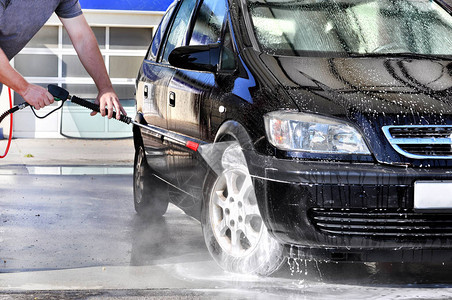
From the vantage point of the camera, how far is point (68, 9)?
4.69 m

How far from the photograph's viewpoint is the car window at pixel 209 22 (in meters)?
5.31

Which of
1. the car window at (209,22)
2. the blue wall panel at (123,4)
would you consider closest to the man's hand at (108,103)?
the car window at (209,22)

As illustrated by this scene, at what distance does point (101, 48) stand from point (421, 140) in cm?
1484

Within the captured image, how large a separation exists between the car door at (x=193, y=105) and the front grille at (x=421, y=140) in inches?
46.9

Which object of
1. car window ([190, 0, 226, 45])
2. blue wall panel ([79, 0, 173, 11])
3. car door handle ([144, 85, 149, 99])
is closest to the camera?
car window ([190, 0, 226, 45])

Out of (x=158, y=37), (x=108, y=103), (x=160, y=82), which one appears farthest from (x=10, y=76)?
(x=158, y=37)

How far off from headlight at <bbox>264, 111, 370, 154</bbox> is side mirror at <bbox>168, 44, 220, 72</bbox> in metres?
0.84

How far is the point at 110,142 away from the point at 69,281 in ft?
38.4

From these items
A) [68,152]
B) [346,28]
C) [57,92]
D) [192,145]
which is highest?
[346,28]

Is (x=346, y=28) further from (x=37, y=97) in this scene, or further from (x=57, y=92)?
(x=37, y=97)

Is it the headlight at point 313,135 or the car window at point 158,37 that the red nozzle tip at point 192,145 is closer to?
the headlight at point 313,135

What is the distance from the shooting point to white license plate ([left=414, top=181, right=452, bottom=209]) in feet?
13.5

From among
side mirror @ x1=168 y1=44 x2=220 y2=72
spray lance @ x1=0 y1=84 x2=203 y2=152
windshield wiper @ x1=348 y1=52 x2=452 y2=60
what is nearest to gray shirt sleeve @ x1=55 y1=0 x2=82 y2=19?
spray lance @ x1=0 y1=84 x2=203 y2=152

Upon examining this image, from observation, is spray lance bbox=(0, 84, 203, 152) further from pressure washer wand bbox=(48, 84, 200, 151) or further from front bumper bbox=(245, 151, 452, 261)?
front bumper bbox=(245, 151, 452, 261)
